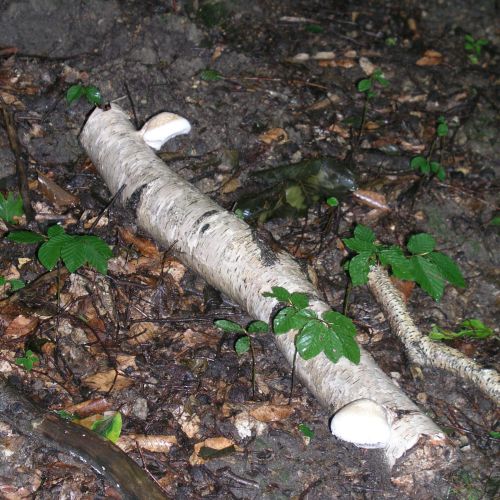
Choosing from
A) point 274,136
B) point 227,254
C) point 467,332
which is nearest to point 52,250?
point 227,254

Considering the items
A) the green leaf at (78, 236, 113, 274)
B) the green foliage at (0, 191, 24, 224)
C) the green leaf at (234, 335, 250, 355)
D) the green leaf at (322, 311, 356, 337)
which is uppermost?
the green leaf at (78, 236, 113, 274)

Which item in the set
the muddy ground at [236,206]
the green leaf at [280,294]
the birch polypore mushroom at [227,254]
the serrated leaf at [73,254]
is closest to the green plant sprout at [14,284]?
the muddy ground at [236,206]

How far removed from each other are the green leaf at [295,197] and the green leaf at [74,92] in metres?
1.96

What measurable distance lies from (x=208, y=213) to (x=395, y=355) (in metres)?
1.69

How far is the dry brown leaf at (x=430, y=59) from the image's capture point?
670 cm

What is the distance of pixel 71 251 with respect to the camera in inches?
145

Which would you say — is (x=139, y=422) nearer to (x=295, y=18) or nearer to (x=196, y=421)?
(x=196, y=421)

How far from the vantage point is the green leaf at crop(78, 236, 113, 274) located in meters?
3.67

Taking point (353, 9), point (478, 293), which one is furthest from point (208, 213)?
point (353, 9)

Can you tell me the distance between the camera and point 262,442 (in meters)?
3.48

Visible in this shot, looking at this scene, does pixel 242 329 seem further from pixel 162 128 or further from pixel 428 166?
pixel 428 166

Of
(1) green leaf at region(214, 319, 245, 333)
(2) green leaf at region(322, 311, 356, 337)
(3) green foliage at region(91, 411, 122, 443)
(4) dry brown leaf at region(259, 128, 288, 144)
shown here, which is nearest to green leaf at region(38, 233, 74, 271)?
(3) green foliage at region(91, 411, 122, 443)

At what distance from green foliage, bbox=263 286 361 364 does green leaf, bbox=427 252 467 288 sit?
0.87 metres

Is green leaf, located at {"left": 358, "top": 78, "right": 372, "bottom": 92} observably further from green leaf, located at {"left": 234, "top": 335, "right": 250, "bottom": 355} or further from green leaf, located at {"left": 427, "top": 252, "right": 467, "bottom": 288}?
green leaf, located at {"left": 234, "top": 335, "right": 250, "bottom": 355}
